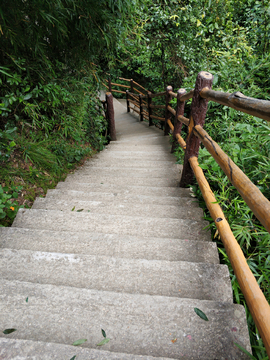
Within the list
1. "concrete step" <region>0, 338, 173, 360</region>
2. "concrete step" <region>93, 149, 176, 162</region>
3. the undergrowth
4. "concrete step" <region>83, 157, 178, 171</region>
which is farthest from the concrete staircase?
"concrete step" <region>93, 149, 176, 162</region>

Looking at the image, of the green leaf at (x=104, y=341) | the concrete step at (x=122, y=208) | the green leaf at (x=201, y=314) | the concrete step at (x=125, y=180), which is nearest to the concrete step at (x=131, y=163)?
the concrete step at (x=125, y=180)

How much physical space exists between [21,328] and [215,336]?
2.46ft

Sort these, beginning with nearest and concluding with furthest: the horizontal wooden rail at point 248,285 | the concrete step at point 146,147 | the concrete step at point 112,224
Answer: the horizontal wooden rail at point 248,285
the concrete step at point 112,224
the concrete step at point 146,147

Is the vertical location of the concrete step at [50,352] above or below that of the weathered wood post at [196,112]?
below

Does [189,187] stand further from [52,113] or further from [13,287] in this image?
[52,113]

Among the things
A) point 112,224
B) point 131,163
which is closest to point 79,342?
point 112,224

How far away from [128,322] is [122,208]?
3.35 ft

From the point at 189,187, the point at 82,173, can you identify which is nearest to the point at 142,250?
the point at 189,187

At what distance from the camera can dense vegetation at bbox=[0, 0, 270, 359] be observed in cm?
157

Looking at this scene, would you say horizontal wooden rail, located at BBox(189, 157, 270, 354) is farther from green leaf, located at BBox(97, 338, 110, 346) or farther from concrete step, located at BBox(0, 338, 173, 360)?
green leaf, located at BBox(97, 338, 110, 346)

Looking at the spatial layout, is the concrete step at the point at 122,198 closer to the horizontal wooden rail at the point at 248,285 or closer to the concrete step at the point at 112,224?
the concrete step at the point at 112,224

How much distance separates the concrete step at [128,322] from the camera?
2.68 feet

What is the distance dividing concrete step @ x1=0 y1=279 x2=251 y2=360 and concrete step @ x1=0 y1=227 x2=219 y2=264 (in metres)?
0.32

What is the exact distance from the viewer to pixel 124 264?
1171mm
